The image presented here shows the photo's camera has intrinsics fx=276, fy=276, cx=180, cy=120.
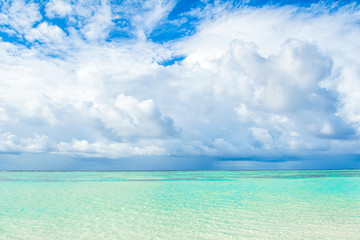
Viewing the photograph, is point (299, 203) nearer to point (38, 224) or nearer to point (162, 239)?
point (162, 239)

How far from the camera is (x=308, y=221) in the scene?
11.1m

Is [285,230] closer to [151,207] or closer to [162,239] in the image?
[162,239]

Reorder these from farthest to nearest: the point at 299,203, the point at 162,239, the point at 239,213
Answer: the point at 299,203 → the point at 239,213 → the point at 162,239

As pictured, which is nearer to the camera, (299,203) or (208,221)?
(208,221)

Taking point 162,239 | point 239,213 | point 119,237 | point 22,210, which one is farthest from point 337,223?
point 22,210

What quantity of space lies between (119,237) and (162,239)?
1521mm

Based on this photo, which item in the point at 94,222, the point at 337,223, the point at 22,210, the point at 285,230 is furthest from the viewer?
the point at 22,210

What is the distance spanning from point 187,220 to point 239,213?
108 inches

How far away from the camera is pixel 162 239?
9.27 m

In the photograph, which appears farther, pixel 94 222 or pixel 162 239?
pixel 94 222

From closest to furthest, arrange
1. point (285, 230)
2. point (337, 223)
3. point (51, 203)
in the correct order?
point (285, 230)
point (337, 223)
point (51, 203)

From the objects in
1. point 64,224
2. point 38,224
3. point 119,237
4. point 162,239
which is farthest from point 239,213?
point 38,224

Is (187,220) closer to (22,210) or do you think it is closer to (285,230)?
(285,230)

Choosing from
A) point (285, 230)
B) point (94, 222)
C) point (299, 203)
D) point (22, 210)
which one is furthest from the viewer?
point (299, 203)
